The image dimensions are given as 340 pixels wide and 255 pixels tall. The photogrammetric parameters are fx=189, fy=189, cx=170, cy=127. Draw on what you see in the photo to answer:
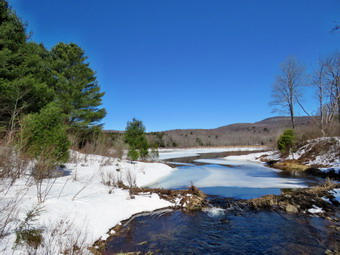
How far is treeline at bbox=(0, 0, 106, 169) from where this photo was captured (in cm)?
723

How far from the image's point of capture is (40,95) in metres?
12.2

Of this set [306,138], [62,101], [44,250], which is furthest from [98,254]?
[306,138]

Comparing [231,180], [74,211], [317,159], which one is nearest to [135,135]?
[231,180]

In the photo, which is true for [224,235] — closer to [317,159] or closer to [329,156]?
[329,156]

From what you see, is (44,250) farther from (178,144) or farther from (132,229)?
(178,144)

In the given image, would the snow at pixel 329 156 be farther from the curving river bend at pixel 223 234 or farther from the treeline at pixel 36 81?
the treeline at pixel 36 81

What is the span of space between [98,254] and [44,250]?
35.5 inches

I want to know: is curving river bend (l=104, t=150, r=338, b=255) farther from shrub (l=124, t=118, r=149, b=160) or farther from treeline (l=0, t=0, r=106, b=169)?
shrub (l=124, t=118, r=149, b=160)

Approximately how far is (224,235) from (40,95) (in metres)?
13.2

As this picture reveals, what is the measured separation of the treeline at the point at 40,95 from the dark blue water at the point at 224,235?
3.84m

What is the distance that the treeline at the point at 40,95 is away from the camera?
723 centimetres

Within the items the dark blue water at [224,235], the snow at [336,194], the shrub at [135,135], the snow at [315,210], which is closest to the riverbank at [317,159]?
the snow at [336,194]

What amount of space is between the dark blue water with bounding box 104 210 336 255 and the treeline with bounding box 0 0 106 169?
12.6 ft

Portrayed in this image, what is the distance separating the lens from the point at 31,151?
6562 millimetres
